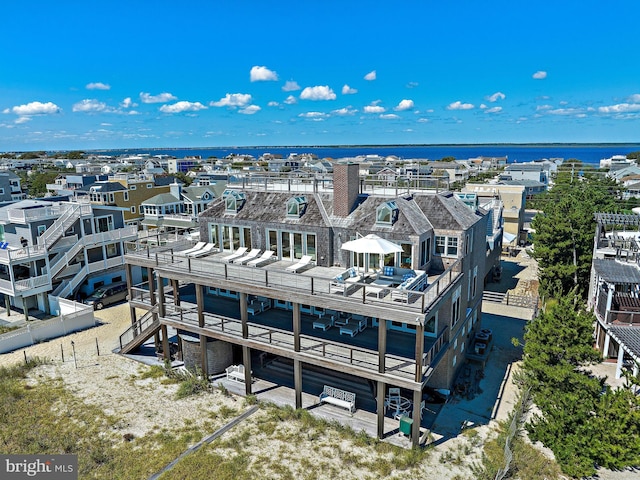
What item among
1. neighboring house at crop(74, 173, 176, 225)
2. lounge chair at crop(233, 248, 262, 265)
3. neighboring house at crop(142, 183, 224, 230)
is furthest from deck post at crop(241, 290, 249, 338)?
neighboring house at crop(74, 173, 176, 225)

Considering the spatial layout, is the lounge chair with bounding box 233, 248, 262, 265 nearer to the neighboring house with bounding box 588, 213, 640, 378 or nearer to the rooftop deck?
the rooftop deck

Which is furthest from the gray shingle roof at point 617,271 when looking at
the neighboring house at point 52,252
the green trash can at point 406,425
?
the neighboring house at point 52,252

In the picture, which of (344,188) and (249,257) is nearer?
(344,188)

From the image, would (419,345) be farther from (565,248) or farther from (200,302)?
(565,248)

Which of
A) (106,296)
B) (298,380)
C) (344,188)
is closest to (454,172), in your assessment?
(106,296)

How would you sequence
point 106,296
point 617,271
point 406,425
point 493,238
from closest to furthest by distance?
point 406,425, point 617,271, point 106,296, point 493,238
